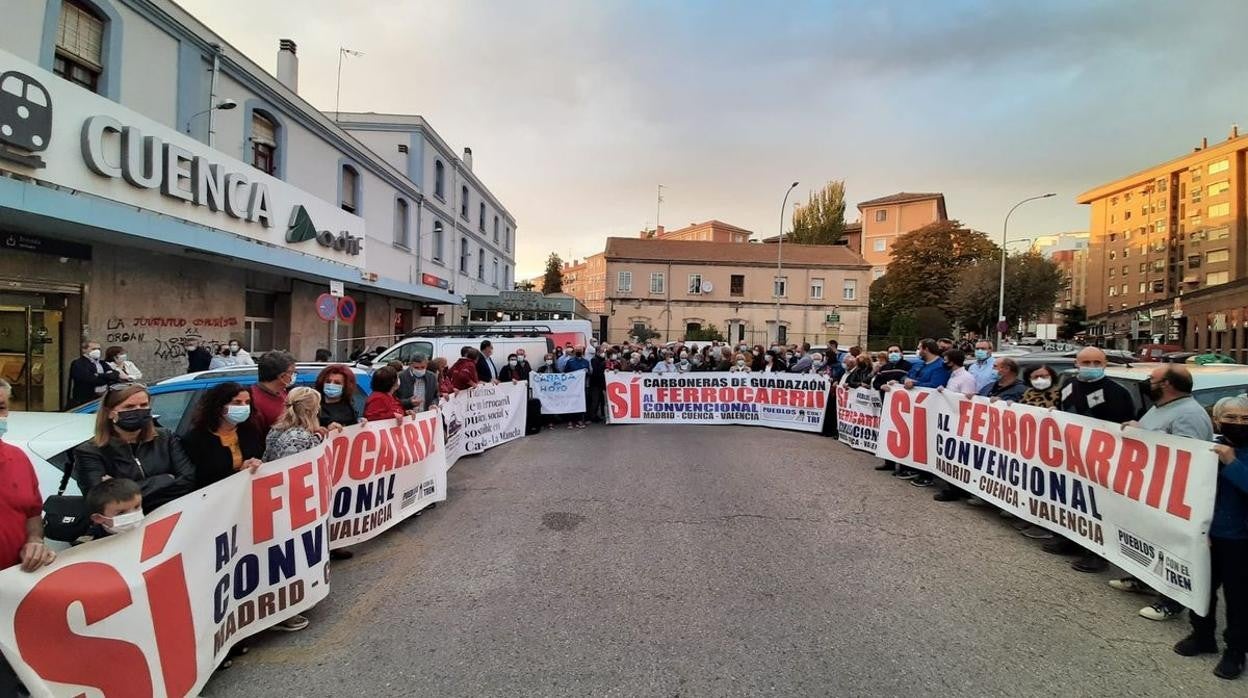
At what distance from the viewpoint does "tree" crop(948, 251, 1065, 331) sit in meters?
48.6

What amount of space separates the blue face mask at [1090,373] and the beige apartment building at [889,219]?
7504cm

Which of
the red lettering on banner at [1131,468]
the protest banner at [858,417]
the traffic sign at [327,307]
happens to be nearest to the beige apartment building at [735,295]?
the traffic sign at [327,307]

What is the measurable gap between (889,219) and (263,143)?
2983 inches

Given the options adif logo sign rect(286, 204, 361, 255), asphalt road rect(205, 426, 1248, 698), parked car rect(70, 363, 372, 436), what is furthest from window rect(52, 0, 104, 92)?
asphalt road rect(205, 426, 1248, 698)

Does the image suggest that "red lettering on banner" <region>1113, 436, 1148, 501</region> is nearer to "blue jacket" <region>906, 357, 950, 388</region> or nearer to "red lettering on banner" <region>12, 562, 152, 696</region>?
"blue jacket" <region>906, 357, 950, 388</region>

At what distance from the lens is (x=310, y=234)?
52.2 ft

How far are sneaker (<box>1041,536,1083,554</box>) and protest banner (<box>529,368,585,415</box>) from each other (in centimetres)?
931

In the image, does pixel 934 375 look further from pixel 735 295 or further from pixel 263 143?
pixel 735 295

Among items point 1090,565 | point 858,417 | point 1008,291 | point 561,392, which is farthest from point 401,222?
point 1008,291

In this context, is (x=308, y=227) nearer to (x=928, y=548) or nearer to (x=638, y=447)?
(x=638, y=447)

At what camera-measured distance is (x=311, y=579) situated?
405 centimetres

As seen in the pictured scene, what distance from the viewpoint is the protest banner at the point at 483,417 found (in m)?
8.89

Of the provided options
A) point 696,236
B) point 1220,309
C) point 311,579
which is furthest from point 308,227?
point 696,236

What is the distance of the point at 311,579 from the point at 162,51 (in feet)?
46.1
